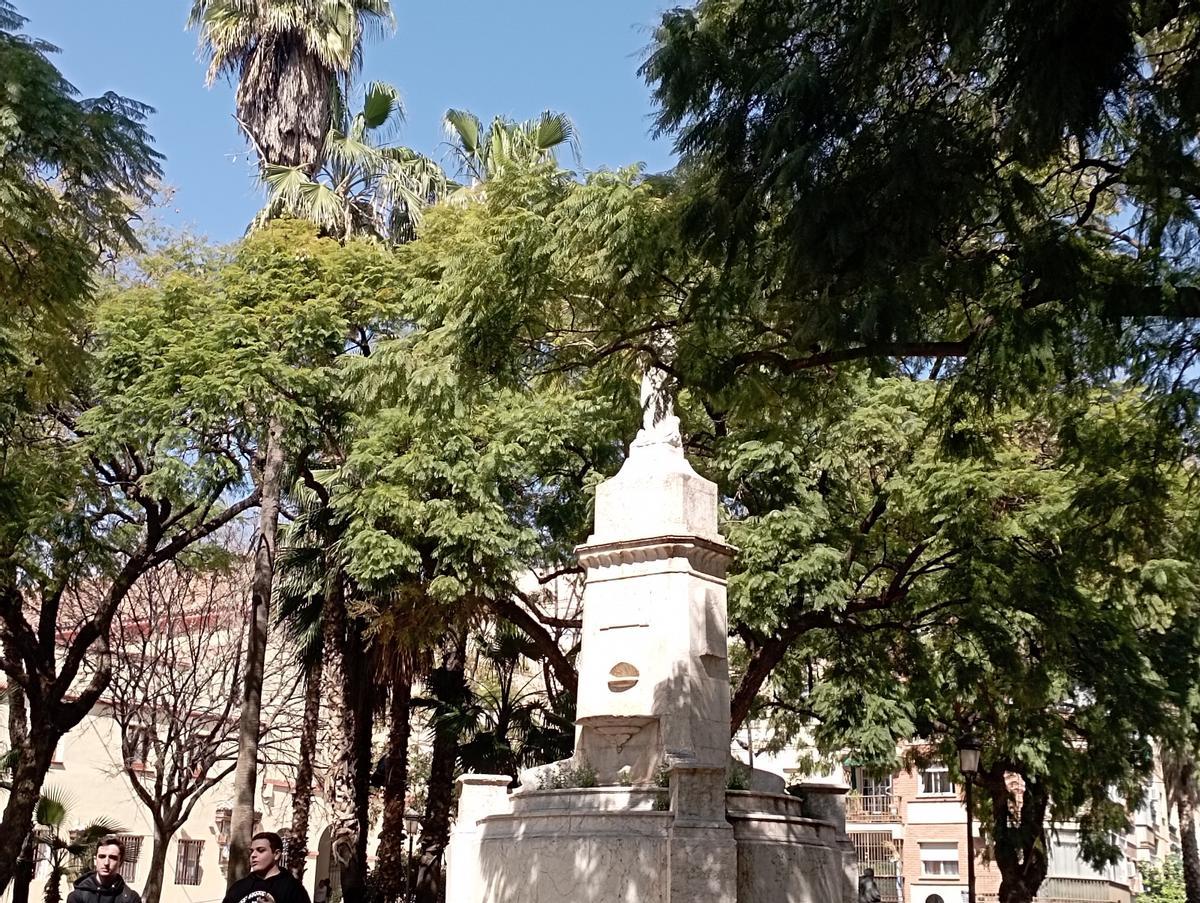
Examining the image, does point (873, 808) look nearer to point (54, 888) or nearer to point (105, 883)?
point (54, 888)

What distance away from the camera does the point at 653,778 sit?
1334 centimetres

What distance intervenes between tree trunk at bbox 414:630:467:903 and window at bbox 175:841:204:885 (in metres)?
14.5

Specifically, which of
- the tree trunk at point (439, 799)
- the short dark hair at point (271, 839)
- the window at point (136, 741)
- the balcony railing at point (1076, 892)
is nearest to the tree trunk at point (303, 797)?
the tree trunk at point (439, 799)

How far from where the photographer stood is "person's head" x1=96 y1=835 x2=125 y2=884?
730cm

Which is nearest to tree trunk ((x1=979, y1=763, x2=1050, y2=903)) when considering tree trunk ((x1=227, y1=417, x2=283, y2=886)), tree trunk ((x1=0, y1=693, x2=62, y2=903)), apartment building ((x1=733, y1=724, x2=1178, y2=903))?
tree trunk ((x1=227, y1=417, x2=283, y2=886))

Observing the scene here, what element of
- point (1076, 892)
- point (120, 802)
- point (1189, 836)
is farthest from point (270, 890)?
point (1076, 892)

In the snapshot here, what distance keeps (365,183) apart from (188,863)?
65.3 feet

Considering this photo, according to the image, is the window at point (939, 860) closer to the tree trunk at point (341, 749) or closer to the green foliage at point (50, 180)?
the tree trunk at point (341, 749)

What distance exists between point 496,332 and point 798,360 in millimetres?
3559

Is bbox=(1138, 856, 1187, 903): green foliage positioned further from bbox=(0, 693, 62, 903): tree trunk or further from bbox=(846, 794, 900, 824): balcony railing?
bbox=(0, 693, 62, 903): tree trunk

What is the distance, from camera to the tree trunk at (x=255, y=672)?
727 inches

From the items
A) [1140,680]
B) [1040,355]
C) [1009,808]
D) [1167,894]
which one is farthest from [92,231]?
[1167,894]

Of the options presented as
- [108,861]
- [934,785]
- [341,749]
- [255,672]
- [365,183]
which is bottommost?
[108,861]

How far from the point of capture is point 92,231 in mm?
12438
